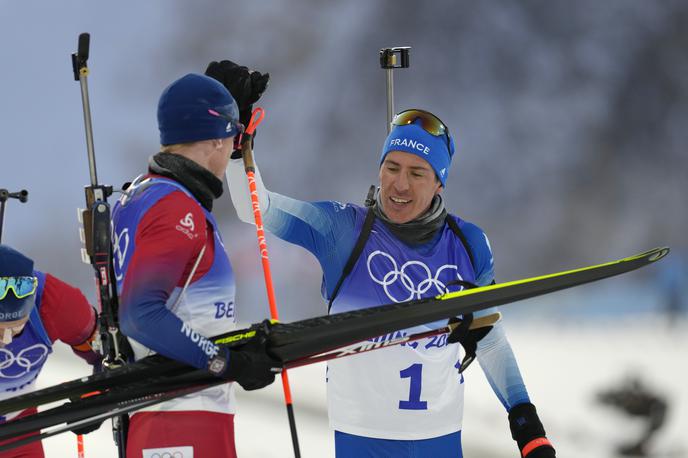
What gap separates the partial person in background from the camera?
251 centimetres

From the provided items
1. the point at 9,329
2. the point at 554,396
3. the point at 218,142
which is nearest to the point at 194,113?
the point at 218,142

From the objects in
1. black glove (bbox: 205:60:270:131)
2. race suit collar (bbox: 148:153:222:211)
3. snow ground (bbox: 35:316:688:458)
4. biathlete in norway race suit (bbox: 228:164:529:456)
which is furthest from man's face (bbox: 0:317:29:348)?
snow ground (bbox: 35:316:688:458)

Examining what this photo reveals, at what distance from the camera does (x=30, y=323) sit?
2.95m

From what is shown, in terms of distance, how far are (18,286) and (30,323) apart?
222 millimetres

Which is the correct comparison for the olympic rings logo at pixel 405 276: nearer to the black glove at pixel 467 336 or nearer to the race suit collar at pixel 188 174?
the black glove at pixel 467 336

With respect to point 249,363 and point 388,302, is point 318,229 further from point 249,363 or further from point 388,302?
point 249,363

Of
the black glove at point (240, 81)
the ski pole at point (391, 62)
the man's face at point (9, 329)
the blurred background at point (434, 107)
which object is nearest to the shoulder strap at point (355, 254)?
the black glove at point (240, 81)

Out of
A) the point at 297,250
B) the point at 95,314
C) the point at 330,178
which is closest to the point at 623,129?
the point at 330,178

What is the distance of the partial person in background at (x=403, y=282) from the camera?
251 cm

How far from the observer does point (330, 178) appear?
7820 mm

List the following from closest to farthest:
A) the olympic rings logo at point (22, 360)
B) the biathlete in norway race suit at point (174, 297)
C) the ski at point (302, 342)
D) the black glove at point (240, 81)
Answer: the biathlete in norway race suit at point (174, 297), the ski at point (302, 342), the black glove at point (240, 81), the olympic rings logo at point (22, 360)

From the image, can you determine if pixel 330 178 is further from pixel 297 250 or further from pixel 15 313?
pixel 15 313

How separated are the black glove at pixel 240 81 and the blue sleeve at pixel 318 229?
0.34m

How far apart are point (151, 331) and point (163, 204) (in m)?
0.26
